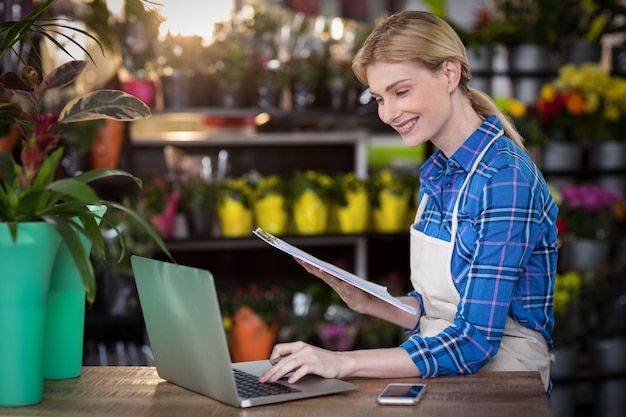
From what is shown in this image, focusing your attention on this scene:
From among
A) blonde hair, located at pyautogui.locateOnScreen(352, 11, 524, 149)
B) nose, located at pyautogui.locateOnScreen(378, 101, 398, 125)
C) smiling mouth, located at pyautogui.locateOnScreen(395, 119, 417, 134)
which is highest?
blonde hair, located at pyautogui.locateOnScreen(352, 11, 524, 149)

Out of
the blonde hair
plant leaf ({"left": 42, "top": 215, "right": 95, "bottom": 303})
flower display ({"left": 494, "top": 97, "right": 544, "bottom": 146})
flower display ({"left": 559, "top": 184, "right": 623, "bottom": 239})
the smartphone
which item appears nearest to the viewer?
plant leaf ({"left": 42, "top": 215, "right": 95, "bottom": 303})

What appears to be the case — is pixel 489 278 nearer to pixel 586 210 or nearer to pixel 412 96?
pixel 412 96

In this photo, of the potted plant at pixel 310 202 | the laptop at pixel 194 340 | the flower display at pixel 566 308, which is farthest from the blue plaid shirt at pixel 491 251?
the flower display at pixel 566 308

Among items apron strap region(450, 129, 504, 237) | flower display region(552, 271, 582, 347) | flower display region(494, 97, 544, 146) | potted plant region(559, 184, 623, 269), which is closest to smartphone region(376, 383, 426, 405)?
apron strap region(450, 129, 504, 237)

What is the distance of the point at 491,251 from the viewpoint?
6.07 ft

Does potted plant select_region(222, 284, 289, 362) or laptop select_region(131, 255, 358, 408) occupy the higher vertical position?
laptop select_region(131, 255, 358, 408)

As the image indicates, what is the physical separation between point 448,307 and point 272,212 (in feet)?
7.80

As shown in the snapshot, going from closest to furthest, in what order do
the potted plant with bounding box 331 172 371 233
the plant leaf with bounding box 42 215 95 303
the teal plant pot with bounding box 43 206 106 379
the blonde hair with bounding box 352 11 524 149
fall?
1. the plant leaf with bounding box 42 215 95 303
2. the teal plant pot with bounding box 43 206 106 379
3. the blonde hair with bounding box 352 11 524 149
4. the potted plant with bounding box 331 172 371 233

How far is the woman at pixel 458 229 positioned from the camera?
1825 millimetres

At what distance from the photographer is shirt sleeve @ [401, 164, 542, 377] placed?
1.81 meters

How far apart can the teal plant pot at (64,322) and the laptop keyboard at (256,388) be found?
0.32 meters

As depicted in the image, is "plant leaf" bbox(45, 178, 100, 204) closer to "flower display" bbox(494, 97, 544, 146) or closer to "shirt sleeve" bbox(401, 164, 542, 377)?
"shirt sleeve" bbox(401, 164, 542, 377)

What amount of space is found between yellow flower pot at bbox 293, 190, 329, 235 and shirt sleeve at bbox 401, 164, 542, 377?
8.20 ft

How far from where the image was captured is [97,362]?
4473 mm
